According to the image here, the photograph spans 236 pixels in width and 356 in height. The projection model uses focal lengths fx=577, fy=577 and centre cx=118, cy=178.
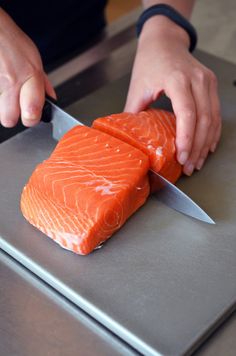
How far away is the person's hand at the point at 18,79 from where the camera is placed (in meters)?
1.42

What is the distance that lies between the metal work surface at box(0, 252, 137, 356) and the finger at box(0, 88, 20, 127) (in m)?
0.43

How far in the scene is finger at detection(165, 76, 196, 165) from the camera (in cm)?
138

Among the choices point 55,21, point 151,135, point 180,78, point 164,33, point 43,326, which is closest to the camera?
point 43,326

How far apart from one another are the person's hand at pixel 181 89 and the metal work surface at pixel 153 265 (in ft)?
0.25

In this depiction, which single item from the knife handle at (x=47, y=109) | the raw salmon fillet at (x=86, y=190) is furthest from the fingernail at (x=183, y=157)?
the knife handle at (x=47, y=109)

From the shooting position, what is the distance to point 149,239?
1248 mm

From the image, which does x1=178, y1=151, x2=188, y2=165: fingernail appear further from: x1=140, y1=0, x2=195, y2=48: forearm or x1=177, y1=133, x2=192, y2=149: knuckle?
x1=140, y1=0, x2=195, y2=48: forearm

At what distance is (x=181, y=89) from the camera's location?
145cm

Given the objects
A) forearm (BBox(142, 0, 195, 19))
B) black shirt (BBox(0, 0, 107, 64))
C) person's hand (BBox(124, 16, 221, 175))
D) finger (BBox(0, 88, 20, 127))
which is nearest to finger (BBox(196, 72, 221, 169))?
person's hand (BBox(124, 16, 221, 175))

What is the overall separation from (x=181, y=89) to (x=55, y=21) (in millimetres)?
701

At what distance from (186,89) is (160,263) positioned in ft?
1.60

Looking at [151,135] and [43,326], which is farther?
[151,135]

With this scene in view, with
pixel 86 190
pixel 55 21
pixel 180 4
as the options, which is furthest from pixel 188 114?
pixel 55 21

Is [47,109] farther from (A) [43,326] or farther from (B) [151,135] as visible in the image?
(A) [43,326]
